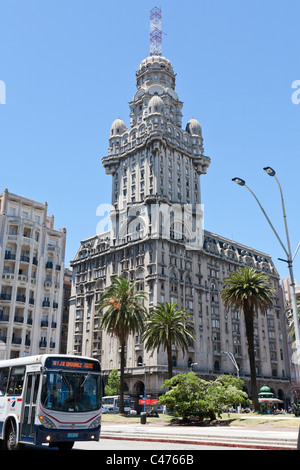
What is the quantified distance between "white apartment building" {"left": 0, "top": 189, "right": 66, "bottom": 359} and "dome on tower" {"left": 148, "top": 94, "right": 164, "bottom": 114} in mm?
40908

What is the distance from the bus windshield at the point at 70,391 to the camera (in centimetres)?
1539

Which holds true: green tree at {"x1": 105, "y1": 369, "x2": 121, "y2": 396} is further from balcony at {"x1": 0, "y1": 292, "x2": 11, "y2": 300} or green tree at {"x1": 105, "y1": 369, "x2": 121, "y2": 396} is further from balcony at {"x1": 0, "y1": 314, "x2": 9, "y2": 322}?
balcony at {"x1": 0, "y1": 292, "x2": 11, "y2": 300}

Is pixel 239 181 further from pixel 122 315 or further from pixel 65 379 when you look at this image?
pixel 122 315

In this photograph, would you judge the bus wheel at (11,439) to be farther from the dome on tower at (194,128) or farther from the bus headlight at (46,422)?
the dome on tower at (194,128)

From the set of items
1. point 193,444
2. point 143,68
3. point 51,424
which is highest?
point 143,68

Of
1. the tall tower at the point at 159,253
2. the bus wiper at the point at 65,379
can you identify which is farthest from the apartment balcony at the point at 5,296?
the bus wiper at the point at 65,379

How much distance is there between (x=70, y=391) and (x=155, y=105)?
84.2 metres

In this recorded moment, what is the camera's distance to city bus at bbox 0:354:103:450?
15141mm

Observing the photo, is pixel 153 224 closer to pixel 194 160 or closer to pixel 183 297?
pixel 183 297

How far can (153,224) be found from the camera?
84.4 meters

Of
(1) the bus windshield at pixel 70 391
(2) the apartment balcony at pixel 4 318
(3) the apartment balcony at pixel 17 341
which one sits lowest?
(1) the bus windshield at pixel 70 391

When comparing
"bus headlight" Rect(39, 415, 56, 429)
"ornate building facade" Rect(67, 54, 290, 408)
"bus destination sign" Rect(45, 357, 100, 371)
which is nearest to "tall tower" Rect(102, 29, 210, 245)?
"ornate building facade" Rect(67, 54, 290, 408)
